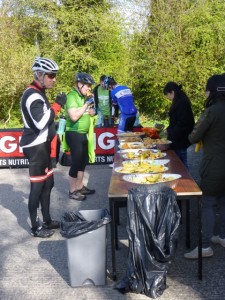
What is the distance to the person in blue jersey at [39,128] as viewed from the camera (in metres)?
4.13

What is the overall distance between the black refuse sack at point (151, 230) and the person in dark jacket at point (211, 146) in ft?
2.27

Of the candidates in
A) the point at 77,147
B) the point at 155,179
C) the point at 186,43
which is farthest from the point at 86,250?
the point at 186,43

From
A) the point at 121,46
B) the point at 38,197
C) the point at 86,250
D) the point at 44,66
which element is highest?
the point at 121,46

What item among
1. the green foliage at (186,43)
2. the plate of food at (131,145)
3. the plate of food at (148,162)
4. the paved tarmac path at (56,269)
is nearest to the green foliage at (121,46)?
the green foliage at (186,43)

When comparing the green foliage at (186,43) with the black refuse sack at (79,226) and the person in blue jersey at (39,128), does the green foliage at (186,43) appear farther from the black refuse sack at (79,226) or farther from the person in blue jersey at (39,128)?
the black refuse sack at (79,226)

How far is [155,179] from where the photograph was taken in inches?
133

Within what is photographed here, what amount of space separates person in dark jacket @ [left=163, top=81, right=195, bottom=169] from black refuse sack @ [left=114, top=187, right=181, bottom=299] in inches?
86.8

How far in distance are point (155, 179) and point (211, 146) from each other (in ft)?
2.08

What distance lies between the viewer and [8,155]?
26.8 feet

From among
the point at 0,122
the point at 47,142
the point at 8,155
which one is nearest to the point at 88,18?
the point at 0,122

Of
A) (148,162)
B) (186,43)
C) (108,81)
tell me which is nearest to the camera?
(148,162)

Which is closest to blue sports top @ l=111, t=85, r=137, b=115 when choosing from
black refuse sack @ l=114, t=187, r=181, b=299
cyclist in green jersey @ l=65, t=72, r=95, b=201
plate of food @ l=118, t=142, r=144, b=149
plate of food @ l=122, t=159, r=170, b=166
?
cyclist in green jersey @ l=65, t=72, r=95, b=201

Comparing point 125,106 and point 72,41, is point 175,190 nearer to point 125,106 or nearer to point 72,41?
point 125,106

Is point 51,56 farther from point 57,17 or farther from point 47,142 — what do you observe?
point 47,142
